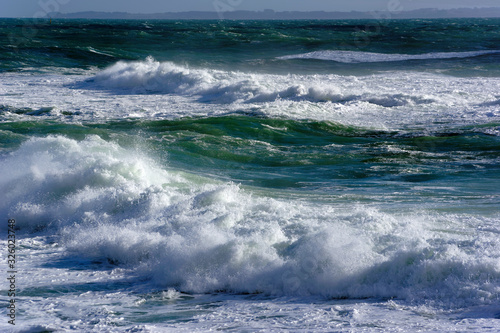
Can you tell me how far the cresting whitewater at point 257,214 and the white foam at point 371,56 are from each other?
77.1ft

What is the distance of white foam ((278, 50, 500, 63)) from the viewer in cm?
4491

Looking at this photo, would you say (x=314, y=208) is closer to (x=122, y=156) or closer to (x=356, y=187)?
(x=356, y=187)

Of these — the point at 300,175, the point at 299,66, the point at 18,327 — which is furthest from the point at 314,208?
the point at 299,66

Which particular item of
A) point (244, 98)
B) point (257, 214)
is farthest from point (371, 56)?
point (257, 214)

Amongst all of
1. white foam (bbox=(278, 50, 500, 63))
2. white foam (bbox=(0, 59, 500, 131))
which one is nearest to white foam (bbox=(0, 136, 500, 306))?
white foam (bbox=(0, 59, 500, 131))

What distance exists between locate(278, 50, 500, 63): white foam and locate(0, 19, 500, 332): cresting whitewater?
2349cm

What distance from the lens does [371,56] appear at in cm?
4766

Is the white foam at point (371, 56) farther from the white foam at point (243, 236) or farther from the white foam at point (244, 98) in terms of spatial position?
the white foam at point (243, 236)

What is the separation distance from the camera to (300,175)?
12.1 m

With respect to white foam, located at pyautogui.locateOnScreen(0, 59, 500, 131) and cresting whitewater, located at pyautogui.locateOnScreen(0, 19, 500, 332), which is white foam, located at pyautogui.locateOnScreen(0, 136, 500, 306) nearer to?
cresting whitewater, located at pyautogui.locateOnScreen(0, 19, 500, 332)

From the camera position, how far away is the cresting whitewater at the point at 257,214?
5617mm

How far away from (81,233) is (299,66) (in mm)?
33501

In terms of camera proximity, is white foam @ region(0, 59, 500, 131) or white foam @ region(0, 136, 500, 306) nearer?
white foam @ region(0, 136, 500, 306)

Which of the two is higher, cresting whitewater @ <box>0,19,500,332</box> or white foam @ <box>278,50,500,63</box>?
white foam @ <box>278,50,500,63</box>
